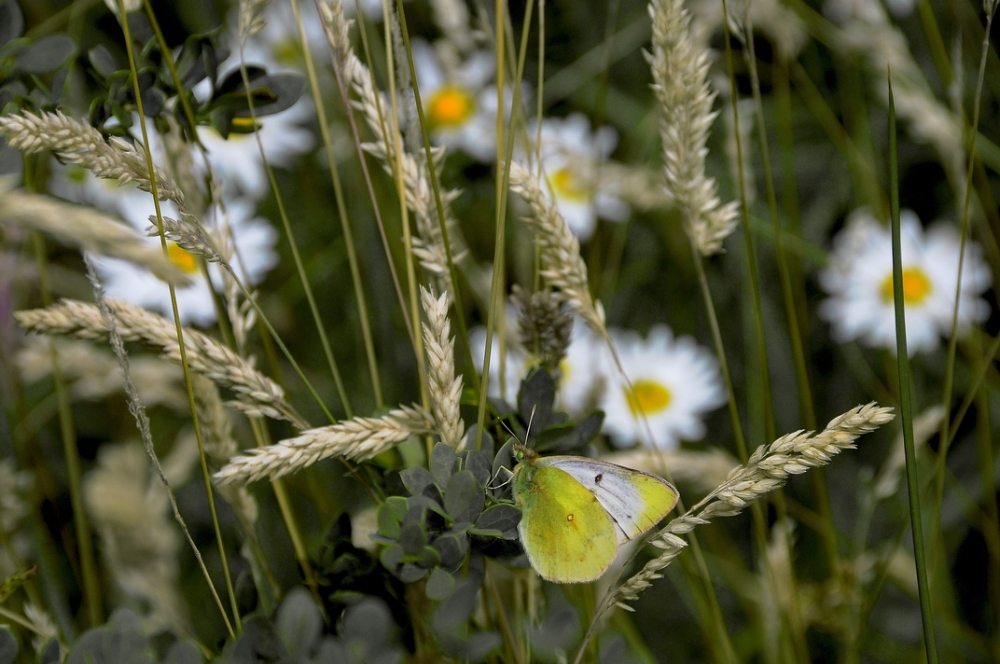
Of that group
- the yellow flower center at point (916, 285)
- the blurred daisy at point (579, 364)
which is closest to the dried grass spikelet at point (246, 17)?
the blurred daisy at point (579, 364)

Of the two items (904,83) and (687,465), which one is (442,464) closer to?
(687,465)

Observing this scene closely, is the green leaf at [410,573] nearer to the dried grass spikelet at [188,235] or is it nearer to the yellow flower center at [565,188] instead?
the dried grass spikelet at [188,235]

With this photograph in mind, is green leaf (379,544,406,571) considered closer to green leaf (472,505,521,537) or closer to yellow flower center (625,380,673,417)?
green leaf (472,505,521,537)

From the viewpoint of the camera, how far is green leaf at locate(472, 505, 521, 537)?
36 cm

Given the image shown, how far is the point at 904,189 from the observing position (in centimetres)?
116

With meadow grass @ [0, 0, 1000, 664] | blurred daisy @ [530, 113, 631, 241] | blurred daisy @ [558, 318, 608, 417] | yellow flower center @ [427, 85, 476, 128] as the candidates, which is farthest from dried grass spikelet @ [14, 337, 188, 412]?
yellow flower center @ [427, 85, 476, 128]

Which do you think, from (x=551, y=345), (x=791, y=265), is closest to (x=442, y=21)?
(x=551, y=345)

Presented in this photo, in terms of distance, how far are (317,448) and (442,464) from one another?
0.06 metres

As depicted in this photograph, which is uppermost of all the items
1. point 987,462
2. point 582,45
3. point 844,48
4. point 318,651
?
point 582,45

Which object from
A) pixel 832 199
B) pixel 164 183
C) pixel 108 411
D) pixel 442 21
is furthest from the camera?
pixel 832 199

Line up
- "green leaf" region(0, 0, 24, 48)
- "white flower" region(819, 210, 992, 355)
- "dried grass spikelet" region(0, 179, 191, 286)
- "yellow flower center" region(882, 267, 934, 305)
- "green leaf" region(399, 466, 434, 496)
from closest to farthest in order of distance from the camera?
"dried grass spikelet" region(0, 179, 191, 286)
"green leaf" region(399, 466, 434, 496)
"green leaf" region(0, 0, 24, 48)
"white flower" region(819, 210, 992, 355)
"yellow flower center" region(882, 267, 934, 305)

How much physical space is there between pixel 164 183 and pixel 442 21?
40 cm

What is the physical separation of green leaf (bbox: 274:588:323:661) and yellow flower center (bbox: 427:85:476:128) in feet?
3.04

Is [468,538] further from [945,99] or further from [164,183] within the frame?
[945,99]
